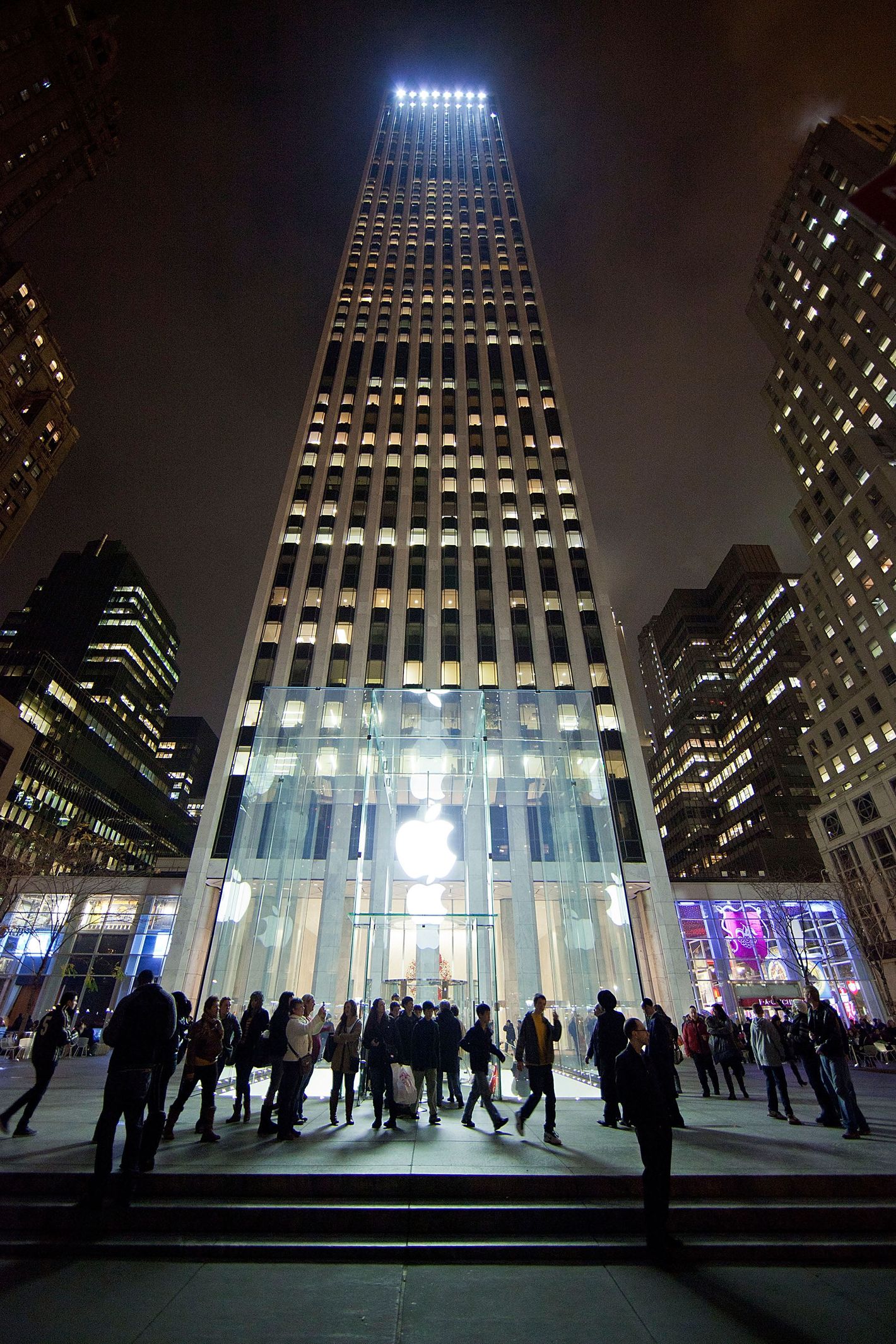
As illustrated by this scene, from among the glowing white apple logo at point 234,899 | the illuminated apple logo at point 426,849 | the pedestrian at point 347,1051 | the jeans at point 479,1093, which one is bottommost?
the jeans at point 479,1093

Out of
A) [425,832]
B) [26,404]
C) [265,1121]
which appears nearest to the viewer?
[265,1121]

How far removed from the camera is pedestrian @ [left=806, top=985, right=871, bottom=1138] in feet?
28.0

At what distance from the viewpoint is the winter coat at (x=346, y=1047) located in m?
10.1

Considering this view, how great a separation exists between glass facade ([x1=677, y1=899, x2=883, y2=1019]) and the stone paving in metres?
22.3

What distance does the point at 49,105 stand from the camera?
241 ft

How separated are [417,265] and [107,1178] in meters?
75.1

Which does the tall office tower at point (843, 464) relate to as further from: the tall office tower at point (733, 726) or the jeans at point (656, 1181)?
the jeans at point (656, 1181)

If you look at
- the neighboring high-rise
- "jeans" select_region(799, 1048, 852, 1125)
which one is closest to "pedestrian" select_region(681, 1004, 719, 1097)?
"jeans" select_region(799, 1048, 852, 1125)

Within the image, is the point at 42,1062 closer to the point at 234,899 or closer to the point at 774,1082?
the point at 234,899

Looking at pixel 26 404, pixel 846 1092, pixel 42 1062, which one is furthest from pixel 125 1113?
pixel 26 404

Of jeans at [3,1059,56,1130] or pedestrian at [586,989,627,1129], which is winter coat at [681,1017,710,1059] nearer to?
pedestrian at [586,989,627,1129]

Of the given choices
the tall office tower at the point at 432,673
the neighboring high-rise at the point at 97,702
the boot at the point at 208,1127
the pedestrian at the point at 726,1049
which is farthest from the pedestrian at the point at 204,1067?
the neighboring high-rise at the point at 97,702

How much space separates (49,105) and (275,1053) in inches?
4411

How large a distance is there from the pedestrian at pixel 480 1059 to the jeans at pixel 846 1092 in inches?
198
